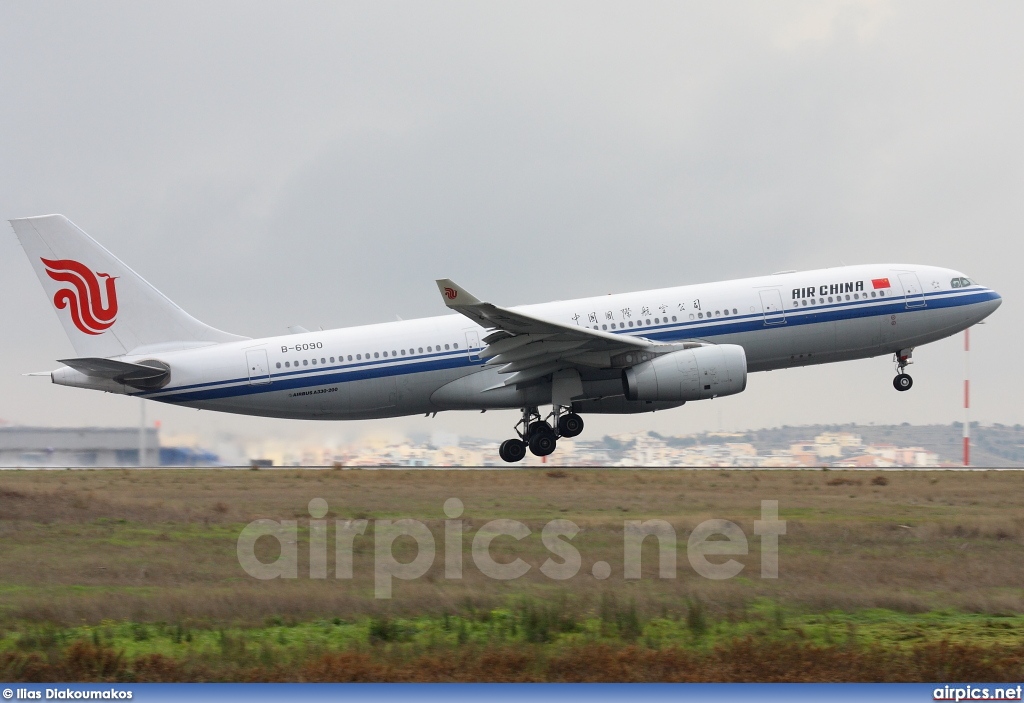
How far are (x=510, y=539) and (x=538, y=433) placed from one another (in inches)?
508

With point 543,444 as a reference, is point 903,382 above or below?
above

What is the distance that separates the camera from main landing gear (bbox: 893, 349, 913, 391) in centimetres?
3122

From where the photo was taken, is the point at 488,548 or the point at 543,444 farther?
the point at 543,444

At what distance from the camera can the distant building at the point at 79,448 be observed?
33125 millimetres

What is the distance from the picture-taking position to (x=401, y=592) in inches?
526

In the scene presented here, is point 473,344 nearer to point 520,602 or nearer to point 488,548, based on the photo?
point 488,548

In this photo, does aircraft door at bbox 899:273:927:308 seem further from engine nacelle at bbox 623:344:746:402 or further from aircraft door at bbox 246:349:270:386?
aircraft door at bbox 246:349:270:386

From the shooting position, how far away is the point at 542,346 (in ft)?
92.3

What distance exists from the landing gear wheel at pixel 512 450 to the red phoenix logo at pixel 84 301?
1102 centimetres

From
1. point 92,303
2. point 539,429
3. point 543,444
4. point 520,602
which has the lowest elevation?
point 520,602

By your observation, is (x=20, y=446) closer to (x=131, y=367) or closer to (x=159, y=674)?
(x=131, y=367)

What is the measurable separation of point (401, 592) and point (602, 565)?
2.85 m

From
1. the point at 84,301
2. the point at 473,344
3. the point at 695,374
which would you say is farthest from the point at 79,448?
the point at 695,374

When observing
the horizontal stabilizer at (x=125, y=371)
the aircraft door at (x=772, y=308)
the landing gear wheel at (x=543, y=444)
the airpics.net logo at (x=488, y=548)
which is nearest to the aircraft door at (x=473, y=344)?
the landing gear wheel at (x=543, y=444)
